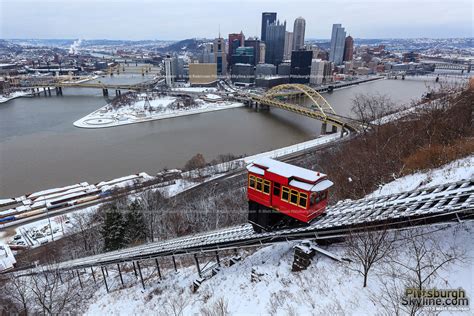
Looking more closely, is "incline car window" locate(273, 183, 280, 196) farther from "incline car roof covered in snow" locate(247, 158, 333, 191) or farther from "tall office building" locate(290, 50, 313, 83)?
"tall office building" locate(290, 50, 313, 83)

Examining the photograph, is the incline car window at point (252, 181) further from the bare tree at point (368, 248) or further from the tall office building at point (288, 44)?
the tall office building at point (288, 44)

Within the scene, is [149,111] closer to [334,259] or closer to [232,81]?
[232,81]

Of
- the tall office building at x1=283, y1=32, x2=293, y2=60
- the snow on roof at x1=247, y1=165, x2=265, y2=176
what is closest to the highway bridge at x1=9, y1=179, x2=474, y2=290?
the snow on roof at x1=247, y1=165, x2=265, y2=176

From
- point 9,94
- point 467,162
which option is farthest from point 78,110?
point 467,162

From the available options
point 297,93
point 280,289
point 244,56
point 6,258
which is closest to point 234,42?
point 244,56

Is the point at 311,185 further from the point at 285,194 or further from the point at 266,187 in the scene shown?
the point at 266,187

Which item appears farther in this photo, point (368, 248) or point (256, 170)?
point (256, 170)
